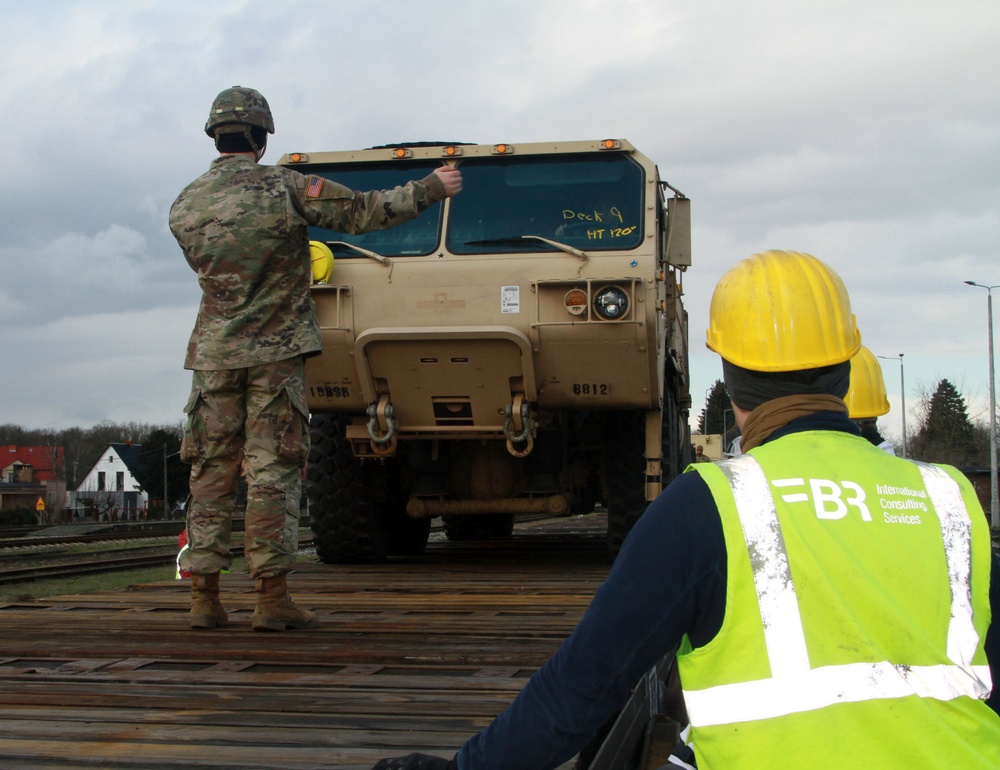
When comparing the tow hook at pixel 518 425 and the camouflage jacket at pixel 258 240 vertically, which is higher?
the camouflage jacket at pixel 258 240

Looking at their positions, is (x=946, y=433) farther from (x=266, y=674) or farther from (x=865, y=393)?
(x=266, y=674)

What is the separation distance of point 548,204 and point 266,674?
4.40 meters

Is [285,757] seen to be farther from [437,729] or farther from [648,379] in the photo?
[648,379]

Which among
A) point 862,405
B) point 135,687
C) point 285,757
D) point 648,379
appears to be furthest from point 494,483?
point 285,757

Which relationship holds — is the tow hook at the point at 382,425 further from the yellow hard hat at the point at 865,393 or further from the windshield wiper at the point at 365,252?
the yellow hard hat at the point at 865,393

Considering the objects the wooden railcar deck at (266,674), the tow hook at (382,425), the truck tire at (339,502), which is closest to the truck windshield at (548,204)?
the tow hook at (382,425)

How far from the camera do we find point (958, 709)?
1.58 meters

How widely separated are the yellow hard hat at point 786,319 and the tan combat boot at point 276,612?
105 inches

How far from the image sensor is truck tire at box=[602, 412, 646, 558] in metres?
7.46

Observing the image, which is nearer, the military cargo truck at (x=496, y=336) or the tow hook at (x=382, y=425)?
the military cargo truck at (x=496, y=336)

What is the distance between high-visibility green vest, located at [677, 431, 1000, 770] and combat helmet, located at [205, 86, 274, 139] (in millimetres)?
3367

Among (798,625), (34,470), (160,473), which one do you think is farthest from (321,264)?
(34,470)

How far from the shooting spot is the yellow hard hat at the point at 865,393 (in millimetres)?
4855

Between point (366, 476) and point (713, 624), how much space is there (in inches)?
249
